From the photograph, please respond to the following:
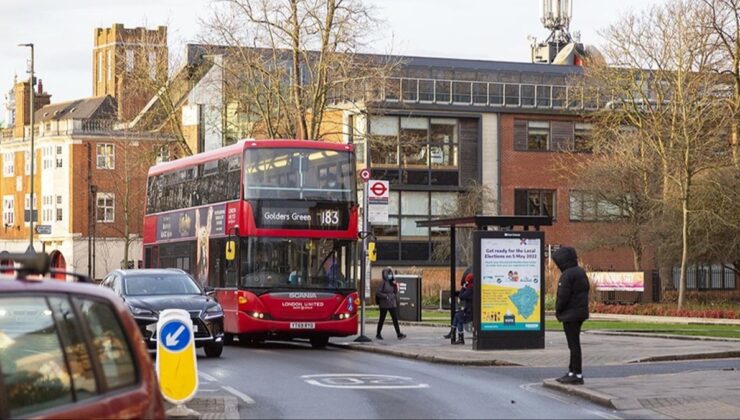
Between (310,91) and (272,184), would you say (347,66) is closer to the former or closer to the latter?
(310,91)

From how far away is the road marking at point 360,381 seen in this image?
18625 millimetres

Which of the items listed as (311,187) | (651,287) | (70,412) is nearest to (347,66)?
(311,187)

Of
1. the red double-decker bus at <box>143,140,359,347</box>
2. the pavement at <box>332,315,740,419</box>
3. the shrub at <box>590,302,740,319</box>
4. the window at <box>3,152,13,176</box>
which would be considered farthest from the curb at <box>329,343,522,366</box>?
the window at <box>3,152,13,176</box>

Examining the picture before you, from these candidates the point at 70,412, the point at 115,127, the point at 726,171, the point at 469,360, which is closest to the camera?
the point at 70,412

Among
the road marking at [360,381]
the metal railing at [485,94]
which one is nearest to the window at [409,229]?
the metal railing at [485,94]

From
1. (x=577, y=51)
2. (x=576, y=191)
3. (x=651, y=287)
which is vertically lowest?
(x=651, y=287)

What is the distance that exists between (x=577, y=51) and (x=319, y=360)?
204 feet

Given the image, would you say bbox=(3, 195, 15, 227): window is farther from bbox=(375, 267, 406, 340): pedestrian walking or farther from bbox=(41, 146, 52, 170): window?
bbox=(375, 267, 406, 340): pedestrian walking

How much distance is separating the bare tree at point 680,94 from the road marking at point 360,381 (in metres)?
28.4

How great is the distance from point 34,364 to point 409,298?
34.8m

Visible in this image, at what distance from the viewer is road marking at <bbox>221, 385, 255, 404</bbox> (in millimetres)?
16419

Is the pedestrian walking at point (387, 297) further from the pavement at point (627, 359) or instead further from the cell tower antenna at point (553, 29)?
the cell tower antenna at point (553, 29)

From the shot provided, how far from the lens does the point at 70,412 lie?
6.41 metres

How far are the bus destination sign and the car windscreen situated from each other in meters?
3.33
